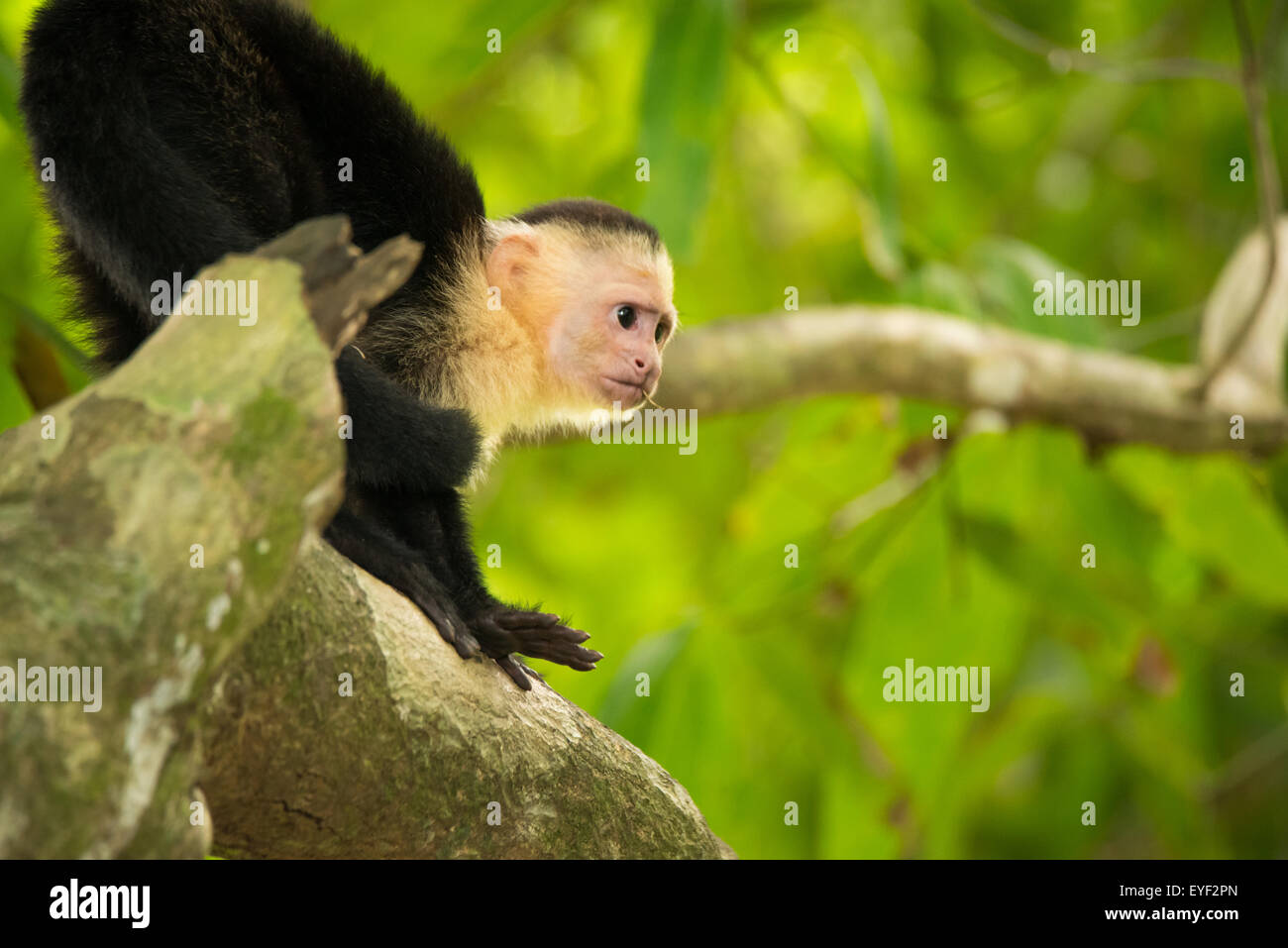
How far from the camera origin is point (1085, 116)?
313 inches

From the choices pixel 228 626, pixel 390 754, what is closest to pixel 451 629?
pixel 390 754

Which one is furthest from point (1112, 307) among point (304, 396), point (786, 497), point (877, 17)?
point (304, 396)

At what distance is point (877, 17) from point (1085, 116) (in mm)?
1397

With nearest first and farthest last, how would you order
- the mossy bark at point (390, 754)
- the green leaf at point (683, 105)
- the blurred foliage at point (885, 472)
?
the mossy bark at point (390, 754) < the green leaf at point (683, 105) < the blurred foliage at point (885, 472)

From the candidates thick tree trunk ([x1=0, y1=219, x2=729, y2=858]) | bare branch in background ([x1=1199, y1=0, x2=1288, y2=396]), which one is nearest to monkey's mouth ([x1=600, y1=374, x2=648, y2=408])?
thick tree trunk ([x1=0, y1=219, x2=729, y2=858])

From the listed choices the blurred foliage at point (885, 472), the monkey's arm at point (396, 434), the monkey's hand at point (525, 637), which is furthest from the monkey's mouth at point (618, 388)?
the monkey's arm at point (396, 434)

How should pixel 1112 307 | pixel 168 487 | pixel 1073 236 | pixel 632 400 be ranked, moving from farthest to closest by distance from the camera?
1. pixel 1073 236
2. pixel 1112 307
3. pixel 632 400
4. pixel 168 487

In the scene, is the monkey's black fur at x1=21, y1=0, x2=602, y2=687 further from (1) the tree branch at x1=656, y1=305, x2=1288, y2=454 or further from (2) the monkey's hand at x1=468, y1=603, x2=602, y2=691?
(1) the tree branch at x1=656, y1=305, x2=1288, y2=454

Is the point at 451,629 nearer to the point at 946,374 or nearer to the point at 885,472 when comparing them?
the point at 946,374

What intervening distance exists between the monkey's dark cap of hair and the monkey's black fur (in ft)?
2.01

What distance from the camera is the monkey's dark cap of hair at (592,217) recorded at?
3.93 meters

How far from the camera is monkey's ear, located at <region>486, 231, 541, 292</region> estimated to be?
3.82m

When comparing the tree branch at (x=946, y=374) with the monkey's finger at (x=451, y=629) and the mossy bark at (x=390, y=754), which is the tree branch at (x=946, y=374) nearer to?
the monkey's finger at (x=451, y=629)

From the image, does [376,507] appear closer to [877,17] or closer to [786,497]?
[786,497]
